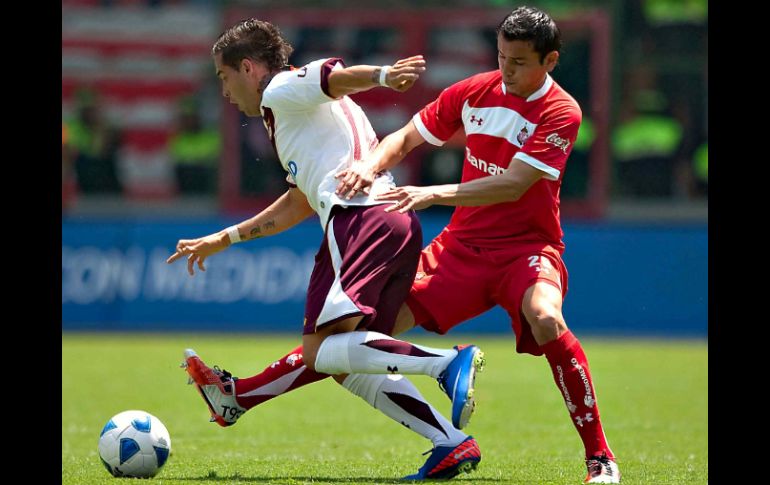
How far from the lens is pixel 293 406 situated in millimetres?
10703

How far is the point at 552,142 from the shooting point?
6.47 meters

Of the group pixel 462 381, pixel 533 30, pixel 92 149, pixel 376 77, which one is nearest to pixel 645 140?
pixel 92 149

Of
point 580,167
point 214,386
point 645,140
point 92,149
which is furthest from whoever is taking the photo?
point 92,149

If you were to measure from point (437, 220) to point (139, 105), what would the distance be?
21.6 ft

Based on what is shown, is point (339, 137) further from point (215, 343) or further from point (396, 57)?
point (396, 57)

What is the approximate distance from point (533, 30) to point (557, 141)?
1.94 feet

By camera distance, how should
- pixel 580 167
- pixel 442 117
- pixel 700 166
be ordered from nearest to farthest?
pixel 442 117
pixel 580 167
pixel 700 166

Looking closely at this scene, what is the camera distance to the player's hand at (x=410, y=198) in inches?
240

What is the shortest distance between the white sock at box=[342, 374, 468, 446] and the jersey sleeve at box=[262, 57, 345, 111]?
4.83 ft

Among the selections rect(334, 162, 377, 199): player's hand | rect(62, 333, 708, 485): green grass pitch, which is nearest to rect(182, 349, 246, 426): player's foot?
rect(62, 333, 708, 485): green grass pitch

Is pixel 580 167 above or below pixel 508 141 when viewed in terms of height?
above

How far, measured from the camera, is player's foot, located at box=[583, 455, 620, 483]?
6180 millimetres

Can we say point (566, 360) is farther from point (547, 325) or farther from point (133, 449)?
point (133, 449)

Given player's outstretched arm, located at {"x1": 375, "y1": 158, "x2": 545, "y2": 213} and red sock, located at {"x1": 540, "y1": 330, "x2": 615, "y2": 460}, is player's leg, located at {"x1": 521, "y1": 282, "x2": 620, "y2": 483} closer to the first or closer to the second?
red sock, located at {"x1": 540, "y1": 330, "x2": 615, "y2": 460}
